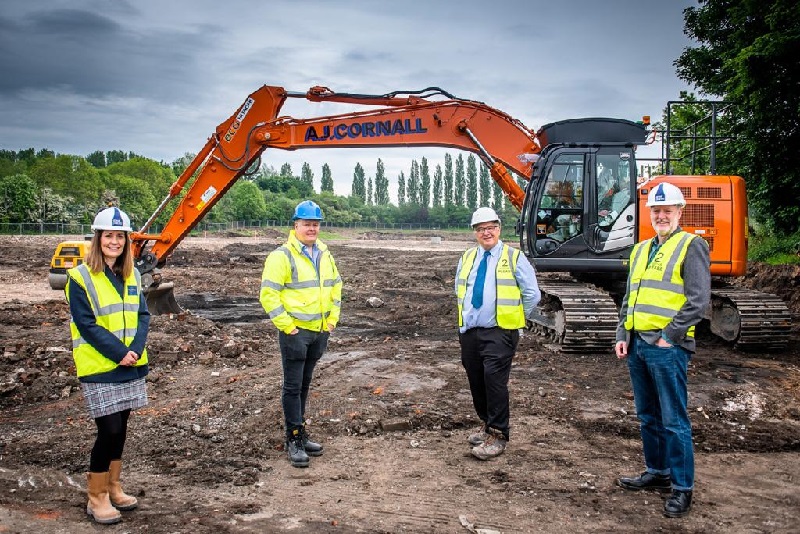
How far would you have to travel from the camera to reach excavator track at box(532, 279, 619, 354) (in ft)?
29.4

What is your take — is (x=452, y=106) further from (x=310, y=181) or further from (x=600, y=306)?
(x=310, y=181)

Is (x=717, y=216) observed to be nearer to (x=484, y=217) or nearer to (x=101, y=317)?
(x=484, y=217)

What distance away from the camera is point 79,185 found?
64.1m

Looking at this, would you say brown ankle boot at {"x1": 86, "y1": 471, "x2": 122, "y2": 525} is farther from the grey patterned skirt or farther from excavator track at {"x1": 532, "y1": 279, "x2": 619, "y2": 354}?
excavator track at {"x1": 532, "y1": 279, "x2": 619, "y2": 354}

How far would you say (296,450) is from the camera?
203 inches

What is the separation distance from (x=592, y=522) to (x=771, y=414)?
3.48m

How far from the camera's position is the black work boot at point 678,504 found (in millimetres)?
4215

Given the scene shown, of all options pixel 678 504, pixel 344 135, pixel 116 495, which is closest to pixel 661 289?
pixel 678 504

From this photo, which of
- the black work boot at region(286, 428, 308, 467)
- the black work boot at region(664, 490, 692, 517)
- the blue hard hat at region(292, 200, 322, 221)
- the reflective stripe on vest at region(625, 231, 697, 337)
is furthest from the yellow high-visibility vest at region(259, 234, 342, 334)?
the black work boot at region(664, 490, 692, 517)

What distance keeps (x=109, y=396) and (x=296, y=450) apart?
1.60 meters

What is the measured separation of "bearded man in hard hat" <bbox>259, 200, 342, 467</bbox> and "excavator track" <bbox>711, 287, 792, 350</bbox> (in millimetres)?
6636

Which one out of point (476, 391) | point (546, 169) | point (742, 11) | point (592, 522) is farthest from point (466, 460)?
point (742, 11)

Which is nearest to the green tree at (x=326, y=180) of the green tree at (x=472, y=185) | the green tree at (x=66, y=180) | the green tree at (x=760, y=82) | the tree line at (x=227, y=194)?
the tree line at (x=227, y=194)

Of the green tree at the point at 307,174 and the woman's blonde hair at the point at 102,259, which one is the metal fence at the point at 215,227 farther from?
the green tree at the point at 307,174
